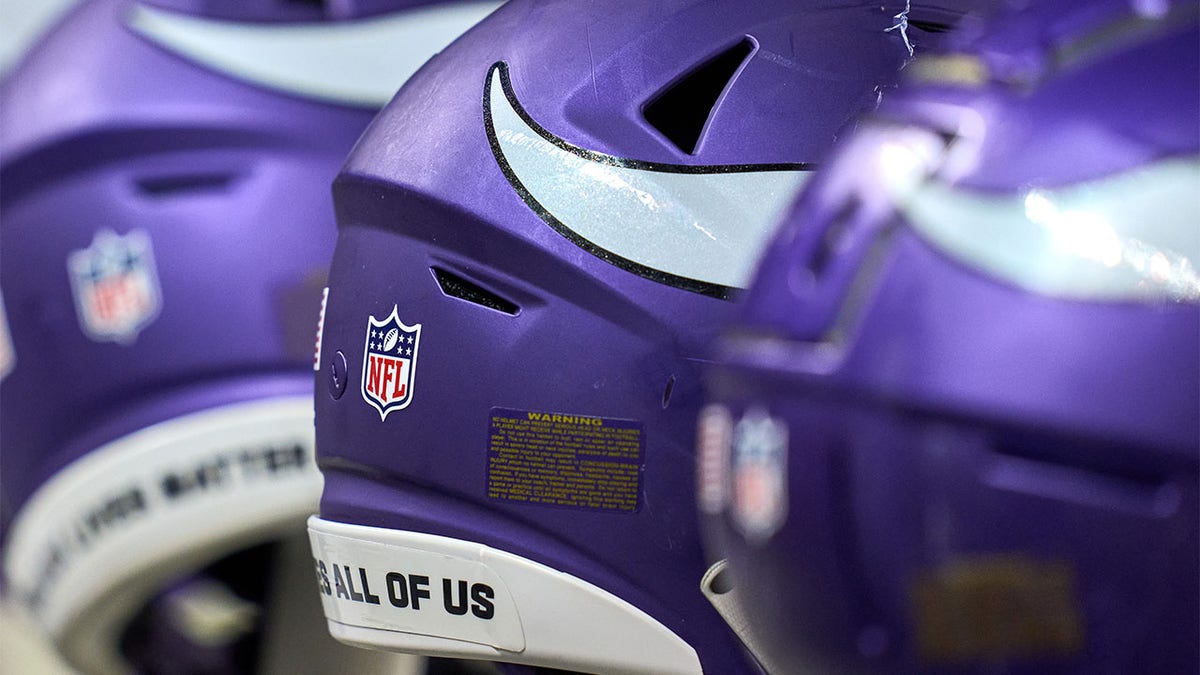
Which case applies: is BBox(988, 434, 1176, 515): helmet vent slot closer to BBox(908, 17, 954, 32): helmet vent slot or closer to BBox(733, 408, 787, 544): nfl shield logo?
BBox(733, 408, 787, 544): nfl shield logo

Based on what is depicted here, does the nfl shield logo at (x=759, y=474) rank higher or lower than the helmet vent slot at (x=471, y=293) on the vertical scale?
higher

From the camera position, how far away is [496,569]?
99 centimetres

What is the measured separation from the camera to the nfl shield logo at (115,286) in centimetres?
165

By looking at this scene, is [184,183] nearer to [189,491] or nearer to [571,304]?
[189,491]

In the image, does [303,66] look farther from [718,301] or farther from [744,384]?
[744,384]

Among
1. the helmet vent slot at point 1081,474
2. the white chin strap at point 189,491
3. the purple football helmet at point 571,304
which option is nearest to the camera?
the helmet vent slot at point 1081,474

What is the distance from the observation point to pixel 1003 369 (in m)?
0.64

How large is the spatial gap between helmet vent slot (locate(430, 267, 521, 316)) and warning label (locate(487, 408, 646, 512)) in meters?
0.06

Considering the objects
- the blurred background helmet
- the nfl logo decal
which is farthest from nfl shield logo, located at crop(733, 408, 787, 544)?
the blurred background helmet

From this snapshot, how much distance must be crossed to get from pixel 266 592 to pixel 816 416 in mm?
1351

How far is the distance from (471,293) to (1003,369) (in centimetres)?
42

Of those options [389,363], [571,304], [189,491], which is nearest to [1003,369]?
[571,304]

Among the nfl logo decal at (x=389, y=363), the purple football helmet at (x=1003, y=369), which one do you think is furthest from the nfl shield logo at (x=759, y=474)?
the nfl logo decal at (x=389, y=363)

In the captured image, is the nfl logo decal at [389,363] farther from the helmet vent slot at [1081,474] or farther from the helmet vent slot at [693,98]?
the helmet vent slot at [1081,474]
